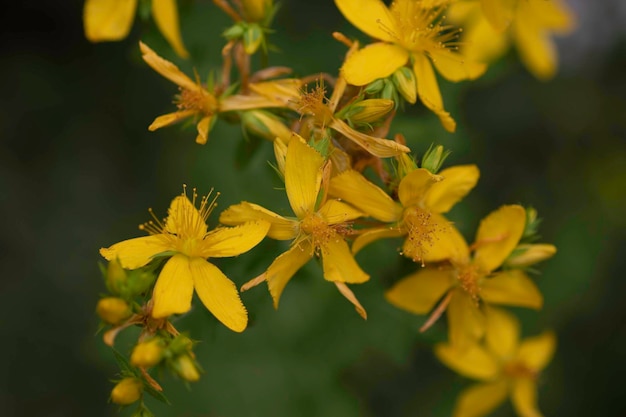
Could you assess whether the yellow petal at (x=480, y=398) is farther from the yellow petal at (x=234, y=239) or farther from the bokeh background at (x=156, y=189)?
the yellow petal at (x=234, y=239)

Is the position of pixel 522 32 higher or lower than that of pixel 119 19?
lower

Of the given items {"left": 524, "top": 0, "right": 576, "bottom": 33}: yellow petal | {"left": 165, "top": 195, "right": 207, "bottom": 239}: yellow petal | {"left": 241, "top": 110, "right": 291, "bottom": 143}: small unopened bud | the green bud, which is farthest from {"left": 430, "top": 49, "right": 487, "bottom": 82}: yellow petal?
{"left": 524, "top": 0, "right": 576, "bottom": 33}: yellow petal

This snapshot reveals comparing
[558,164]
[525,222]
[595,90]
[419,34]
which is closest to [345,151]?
[419,34]

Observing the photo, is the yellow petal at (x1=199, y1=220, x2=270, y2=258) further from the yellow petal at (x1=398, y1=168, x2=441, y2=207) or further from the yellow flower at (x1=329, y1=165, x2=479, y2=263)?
the yellow petal at (x1=398, y1=168, x2=441, y2=207)

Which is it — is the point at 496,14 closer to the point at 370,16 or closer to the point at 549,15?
the point at 370,16

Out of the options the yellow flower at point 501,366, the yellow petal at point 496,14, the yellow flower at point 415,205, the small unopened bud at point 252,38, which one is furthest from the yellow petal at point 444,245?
the yellow flower at point 501,366

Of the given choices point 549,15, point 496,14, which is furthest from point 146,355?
point 549,15
